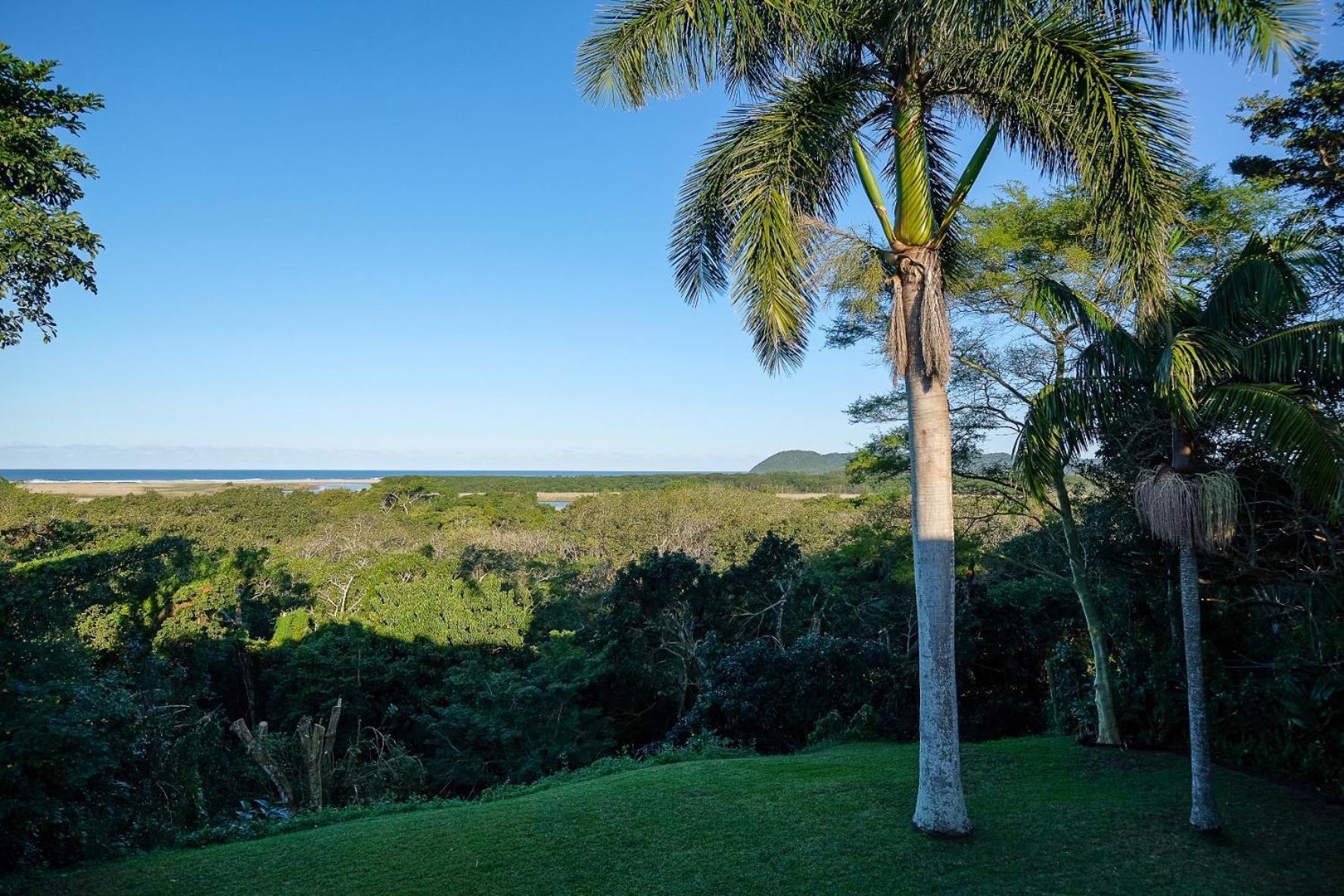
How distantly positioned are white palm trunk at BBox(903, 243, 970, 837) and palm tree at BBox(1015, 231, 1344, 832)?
43.7 inches

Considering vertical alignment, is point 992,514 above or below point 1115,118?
below

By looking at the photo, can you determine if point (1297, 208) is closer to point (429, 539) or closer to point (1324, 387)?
point (1324, 387)

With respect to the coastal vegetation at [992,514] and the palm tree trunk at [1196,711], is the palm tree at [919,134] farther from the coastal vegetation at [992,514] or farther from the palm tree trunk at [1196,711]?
the palm tree trunk at [1196,711]

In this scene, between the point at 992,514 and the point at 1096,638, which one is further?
the point at 992,514

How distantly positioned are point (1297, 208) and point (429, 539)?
29328mm

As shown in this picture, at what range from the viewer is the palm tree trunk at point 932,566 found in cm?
532

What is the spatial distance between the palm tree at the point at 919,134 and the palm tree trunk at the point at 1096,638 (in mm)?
3646

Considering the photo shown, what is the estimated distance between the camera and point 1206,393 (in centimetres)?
528

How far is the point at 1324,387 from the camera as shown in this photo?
5.42 m

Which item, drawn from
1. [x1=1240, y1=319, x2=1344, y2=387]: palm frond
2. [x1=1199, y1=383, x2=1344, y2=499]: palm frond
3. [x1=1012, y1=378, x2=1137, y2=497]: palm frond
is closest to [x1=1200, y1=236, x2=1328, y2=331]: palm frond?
[x1=1240, y1=319, x2=1344, y2=387]: palm frond

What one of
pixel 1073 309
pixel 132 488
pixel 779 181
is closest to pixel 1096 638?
pixel 1073 309

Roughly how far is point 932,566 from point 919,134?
3.37m

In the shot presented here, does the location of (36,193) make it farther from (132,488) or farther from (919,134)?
(132,488)

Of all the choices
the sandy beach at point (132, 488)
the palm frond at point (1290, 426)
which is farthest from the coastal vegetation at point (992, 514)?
the sandy beach at point (132, 488)
